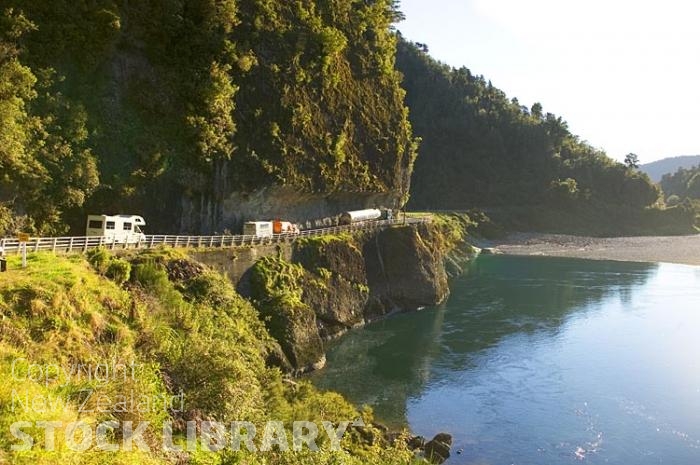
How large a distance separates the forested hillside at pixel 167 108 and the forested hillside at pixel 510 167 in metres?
105

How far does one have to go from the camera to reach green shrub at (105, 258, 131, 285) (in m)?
28.6

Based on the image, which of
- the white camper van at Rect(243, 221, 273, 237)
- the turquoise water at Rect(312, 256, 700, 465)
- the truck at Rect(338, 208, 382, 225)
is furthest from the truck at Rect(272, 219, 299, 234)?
the turquoise water at Rect(312, 256, 700, 465)

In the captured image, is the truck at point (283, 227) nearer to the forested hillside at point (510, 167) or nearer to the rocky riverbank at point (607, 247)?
the rocky riverbank at point (607, 247)

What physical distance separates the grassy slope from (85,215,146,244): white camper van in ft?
8.76

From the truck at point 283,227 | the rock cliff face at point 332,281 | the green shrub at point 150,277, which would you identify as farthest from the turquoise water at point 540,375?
the green shrub at point 150,277

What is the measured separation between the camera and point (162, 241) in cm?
3809

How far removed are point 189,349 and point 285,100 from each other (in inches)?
1384

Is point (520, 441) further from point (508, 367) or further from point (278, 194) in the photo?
point (278, 194)

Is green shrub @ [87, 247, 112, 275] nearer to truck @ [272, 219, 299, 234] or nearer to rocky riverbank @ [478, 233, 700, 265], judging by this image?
truck @ [272, 219, 299, 234]

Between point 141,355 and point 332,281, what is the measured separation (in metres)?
29.9

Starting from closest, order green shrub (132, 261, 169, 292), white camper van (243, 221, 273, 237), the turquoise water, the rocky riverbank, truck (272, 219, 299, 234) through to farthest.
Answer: green shrub (132, 261, 169, 292)
the turquoise water
white camper van (243, 221, 273, 237)
truck (272, 219, 299, 234)
the rocky riverbank

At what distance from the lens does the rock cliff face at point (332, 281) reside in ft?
133

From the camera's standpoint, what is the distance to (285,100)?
5356cm

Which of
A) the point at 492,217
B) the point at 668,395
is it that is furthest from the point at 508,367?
the point at 492,217
